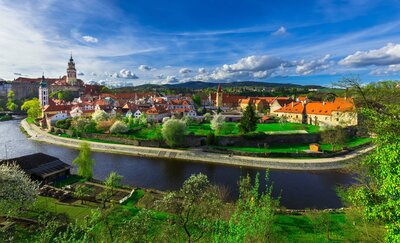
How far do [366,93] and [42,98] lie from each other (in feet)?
297

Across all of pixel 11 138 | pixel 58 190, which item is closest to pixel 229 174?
pixel 58 190

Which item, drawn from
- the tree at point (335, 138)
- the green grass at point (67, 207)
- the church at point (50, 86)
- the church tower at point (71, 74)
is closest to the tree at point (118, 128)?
the green grass at point (67, 207)

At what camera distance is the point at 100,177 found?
27594 millimetres

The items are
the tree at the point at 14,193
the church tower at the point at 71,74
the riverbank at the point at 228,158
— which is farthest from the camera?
the church tower at the point at 71,74

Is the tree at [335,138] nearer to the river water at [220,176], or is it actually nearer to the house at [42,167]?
the river water at [220,176]

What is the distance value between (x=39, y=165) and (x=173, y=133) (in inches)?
709

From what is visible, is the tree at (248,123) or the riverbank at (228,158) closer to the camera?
the riverbank at (228,158)

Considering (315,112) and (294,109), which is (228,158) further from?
(294,109)

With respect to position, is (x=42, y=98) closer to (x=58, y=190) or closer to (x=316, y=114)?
(x=58, y=190)

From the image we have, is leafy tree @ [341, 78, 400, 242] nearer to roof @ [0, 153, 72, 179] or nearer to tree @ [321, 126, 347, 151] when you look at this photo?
roof @ [0, 153, 72, 179]

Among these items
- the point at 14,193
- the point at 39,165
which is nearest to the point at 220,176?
the point at 39,165

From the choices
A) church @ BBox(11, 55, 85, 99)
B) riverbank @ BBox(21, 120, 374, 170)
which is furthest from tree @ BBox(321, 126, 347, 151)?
church @ BBox(11, 55, 85, 99)

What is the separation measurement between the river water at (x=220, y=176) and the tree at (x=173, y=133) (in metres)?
4.49

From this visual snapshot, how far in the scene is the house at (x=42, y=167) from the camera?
23000mm
